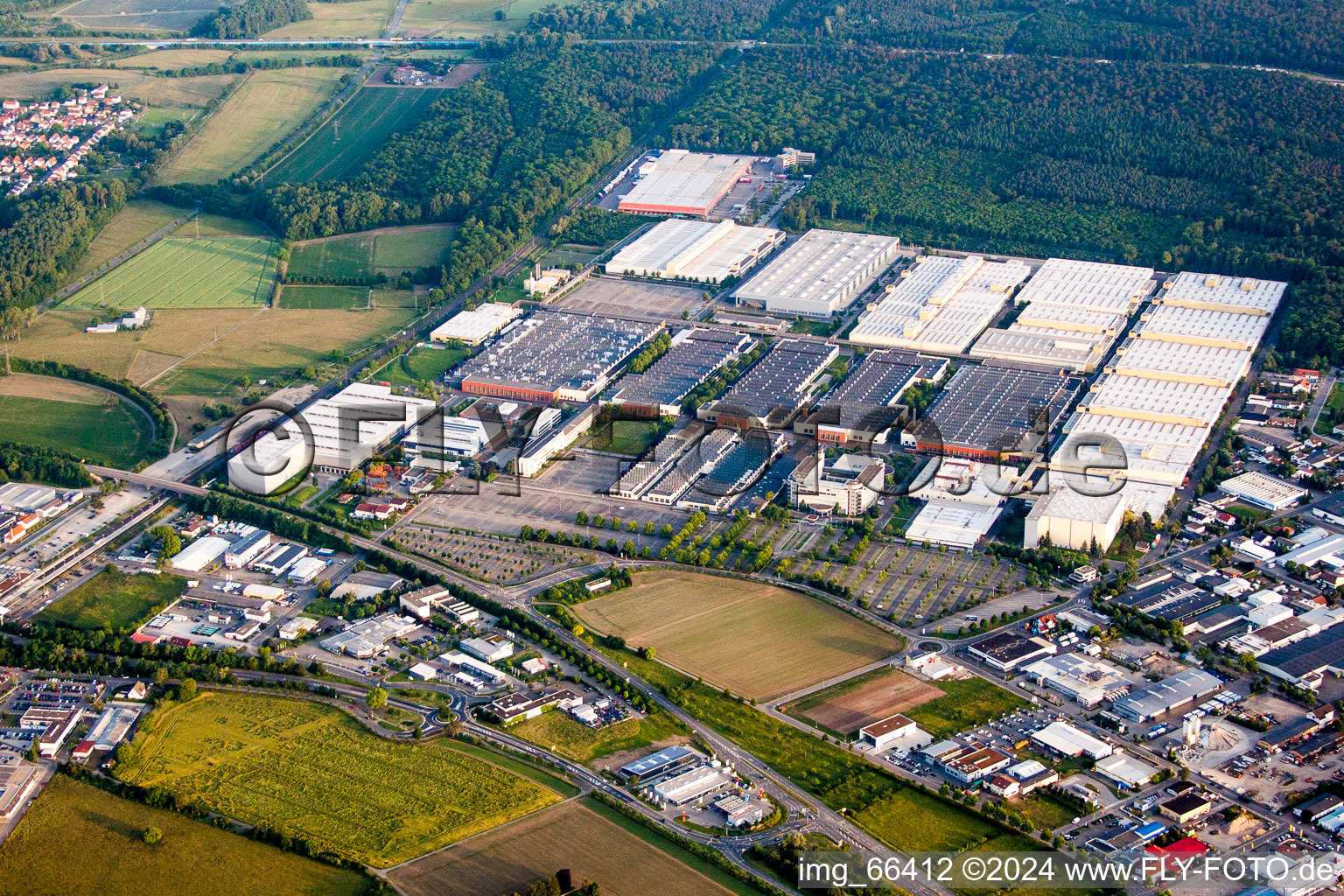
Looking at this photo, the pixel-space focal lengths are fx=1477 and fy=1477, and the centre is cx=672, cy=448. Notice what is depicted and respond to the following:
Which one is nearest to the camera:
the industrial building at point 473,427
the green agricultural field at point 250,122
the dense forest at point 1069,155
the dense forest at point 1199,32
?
the industrial building at point 473,427

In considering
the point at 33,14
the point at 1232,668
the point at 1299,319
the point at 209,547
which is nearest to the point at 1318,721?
the point at 1232,668

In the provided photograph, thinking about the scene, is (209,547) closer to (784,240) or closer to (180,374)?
(180,374)

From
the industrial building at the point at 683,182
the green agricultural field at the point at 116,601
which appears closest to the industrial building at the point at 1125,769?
the green agricultural field at the point at 116,601

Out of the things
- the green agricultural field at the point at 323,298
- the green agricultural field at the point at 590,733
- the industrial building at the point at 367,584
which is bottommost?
the green agricultural field at the point at 590,733

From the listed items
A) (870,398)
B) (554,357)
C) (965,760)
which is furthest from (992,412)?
(965,760)

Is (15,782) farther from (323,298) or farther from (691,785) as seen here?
(323,298)

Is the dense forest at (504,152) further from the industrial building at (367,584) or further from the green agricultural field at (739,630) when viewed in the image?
the green agricultural field at (739,630)

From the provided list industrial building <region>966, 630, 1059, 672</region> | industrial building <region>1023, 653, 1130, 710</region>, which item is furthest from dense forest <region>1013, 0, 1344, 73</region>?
industrial building <region>1023, 653, 1130, 710</region>
